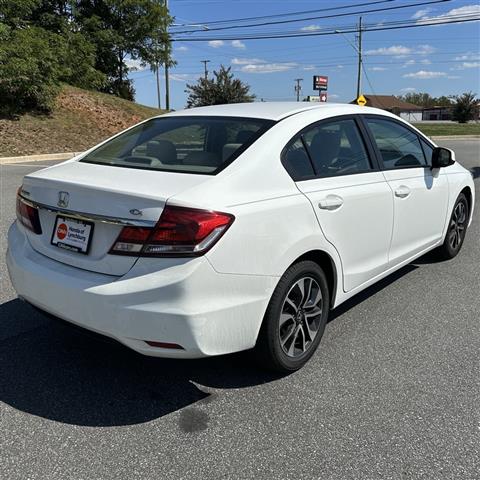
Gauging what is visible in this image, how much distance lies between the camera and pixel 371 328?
384cm

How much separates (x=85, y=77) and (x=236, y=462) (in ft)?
75.0

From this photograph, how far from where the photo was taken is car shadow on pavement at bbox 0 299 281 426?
281cm

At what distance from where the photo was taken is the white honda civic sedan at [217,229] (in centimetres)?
253

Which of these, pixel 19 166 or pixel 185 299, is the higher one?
pixel 185 299

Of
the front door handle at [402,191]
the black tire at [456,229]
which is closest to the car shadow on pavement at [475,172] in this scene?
the black tire at [456,229]

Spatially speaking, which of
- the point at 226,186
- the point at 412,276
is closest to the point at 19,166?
the point at 412,276

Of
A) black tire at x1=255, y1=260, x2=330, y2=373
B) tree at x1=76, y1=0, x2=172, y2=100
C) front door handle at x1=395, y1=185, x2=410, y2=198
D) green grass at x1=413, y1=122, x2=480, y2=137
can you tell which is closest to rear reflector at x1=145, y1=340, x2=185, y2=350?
black tire at x1=255, y1=260, x2=330, y2=373

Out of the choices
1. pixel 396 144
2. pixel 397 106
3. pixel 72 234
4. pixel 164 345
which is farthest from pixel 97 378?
pixel 397 106

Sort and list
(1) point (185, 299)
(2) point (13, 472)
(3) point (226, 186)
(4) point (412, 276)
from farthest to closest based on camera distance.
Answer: (4) point (412, 276) → (3) point (226, 186) → (1) point (185, 299) → (2) point (13, 472)

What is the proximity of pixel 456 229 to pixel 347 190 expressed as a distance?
8.32ft

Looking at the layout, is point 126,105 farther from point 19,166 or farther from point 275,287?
point 275,287

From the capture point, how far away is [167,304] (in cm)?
251

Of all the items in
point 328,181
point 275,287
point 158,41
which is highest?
point 158,41

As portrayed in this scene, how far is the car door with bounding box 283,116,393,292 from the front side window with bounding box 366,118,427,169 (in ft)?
0.73
